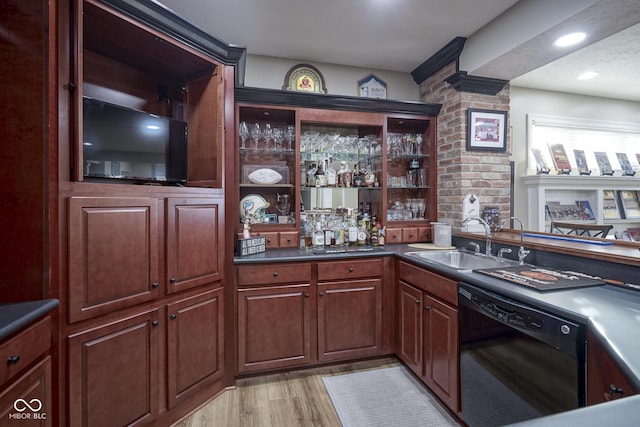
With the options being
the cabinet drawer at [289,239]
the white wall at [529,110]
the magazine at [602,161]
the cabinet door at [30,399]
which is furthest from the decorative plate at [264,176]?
the magazine at [602,161]

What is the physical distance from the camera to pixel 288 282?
7.61ft

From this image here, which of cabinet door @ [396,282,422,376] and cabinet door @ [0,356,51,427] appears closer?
cabinet door @ [0,356,51,427]

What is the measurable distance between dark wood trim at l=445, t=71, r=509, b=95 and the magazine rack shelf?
1.37 metres

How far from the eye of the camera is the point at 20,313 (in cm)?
111

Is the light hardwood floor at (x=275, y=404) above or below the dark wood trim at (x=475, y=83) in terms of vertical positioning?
below

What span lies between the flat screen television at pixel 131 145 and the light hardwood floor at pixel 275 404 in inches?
60.5

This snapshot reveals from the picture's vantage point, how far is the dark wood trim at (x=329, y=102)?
254cm

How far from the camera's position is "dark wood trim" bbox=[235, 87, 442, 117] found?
2541mm

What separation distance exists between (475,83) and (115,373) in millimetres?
3313

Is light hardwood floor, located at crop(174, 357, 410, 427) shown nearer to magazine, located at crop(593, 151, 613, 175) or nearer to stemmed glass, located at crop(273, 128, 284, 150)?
stemmed glass, located at crop(273, 128, 284, 150)

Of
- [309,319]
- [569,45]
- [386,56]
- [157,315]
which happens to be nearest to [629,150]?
[569,45]

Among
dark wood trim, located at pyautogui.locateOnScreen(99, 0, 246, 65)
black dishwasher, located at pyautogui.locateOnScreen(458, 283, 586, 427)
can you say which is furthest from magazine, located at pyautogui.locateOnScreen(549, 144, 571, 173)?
dark wood trim, located at pyautogui.locateOnScreen(99, 0, 246, 65)

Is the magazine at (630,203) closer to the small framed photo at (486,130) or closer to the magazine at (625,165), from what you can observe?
the magazine at (625,165)

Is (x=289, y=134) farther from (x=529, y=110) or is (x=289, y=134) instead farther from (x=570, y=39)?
(x=529, y=110)
